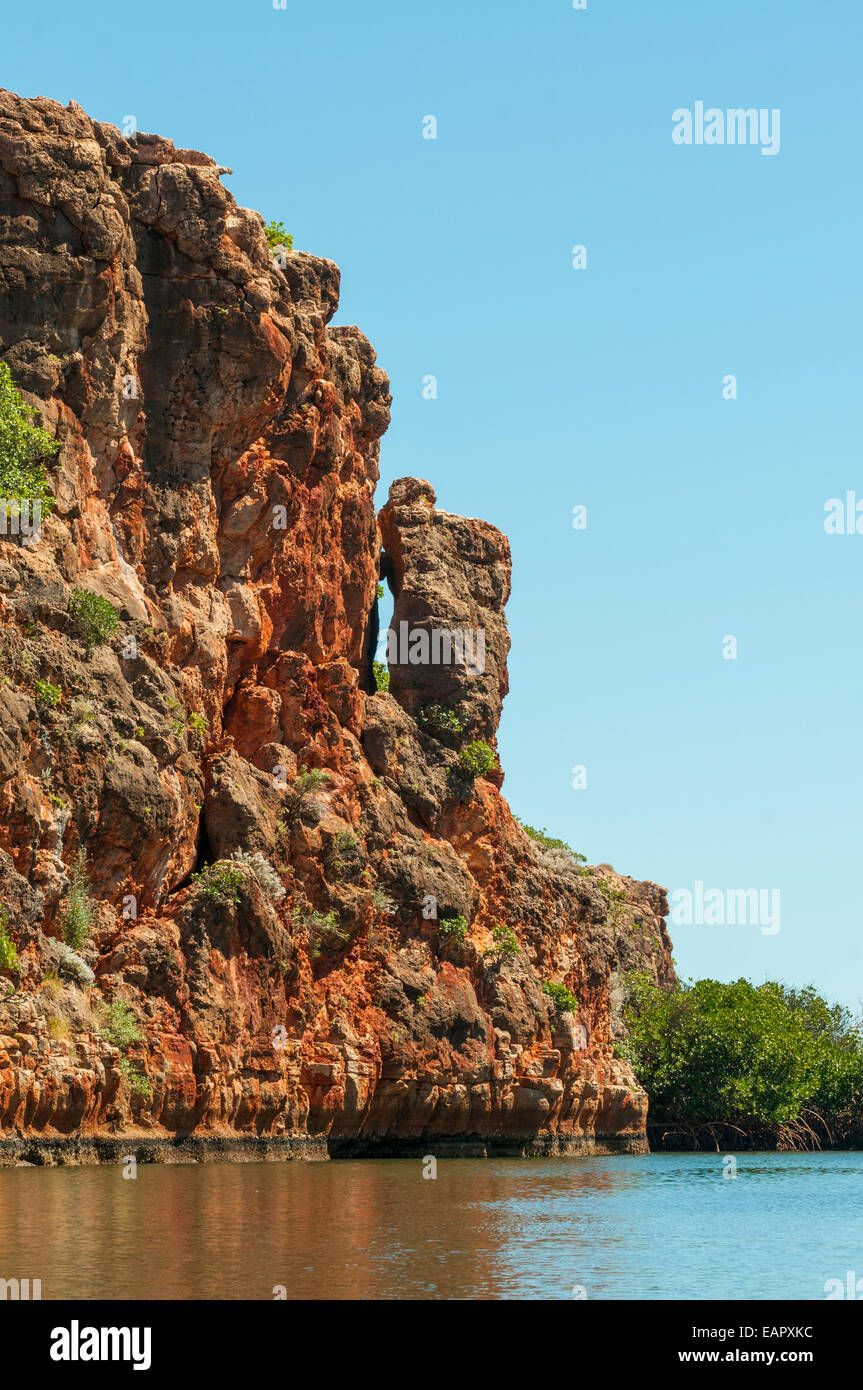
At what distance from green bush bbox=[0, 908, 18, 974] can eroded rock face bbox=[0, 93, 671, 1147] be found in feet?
1.62

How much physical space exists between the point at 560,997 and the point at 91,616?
31114 mm

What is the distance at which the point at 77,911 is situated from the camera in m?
46.6

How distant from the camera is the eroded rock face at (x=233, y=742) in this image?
4700 centimetres

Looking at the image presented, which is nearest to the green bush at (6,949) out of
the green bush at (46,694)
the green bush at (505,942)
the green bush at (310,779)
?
the green bush at (46,694)

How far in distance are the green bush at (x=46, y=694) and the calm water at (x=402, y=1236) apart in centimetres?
1246

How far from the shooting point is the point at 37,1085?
4125cm

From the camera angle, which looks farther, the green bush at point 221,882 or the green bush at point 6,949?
the green bush at point 221,882

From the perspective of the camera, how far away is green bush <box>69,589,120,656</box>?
1930 inches
